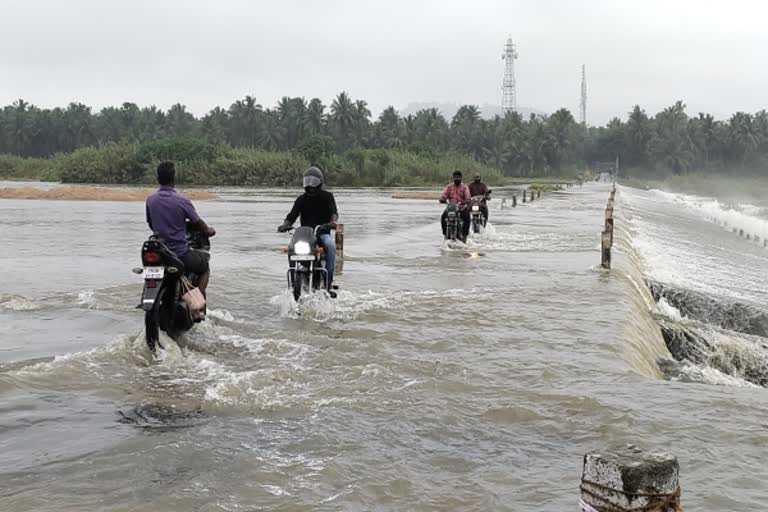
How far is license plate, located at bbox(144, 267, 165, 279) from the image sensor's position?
702 cm

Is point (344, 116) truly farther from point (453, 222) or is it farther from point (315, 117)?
point (453, 222)

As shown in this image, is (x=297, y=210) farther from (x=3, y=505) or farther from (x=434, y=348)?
(x=3, y=505)

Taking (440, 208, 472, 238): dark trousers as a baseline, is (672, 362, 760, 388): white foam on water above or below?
below

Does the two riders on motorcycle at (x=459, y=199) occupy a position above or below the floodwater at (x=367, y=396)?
above

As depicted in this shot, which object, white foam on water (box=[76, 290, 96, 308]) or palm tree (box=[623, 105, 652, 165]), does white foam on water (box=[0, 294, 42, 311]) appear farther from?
palm tree (box=[623, 105, 652, 165])

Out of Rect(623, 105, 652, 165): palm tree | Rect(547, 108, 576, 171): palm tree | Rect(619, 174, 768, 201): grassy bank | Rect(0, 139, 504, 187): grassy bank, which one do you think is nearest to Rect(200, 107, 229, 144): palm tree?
Rect(0, 139, 504, 187): grassy bank

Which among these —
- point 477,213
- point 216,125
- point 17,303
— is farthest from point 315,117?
point 17,303

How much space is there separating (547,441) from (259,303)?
621cm

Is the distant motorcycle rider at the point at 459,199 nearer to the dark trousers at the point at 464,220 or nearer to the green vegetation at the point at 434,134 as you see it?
the dark trousers at the point at 464,220

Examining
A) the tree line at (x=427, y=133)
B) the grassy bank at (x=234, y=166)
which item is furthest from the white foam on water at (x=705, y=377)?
the tree line at (x=427, y=133)

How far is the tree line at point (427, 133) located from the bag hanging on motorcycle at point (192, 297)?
10760cm

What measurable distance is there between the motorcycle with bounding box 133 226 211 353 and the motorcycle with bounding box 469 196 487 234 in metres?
12.7

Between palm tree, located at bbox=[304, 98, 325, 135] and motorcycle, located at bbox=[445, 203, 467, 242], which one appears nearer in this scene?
motorcycle, located at bbox=[445, 203, 467, 242]

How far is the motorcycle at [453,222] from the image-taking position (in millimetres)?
18312
